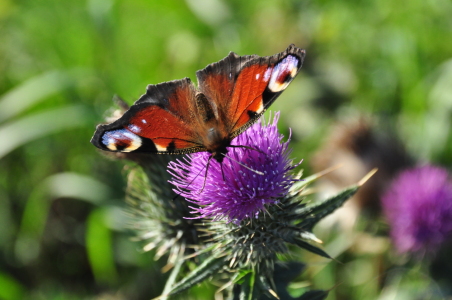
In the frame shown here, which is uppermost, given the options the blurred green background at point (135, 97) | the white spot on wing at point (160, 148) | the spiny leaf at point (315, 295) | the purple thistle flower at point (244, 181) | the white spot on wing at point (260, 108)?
the blurred green background at point (135, 97)

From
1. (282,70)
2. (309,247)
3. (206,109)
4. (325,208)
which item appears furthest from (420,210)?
(206,109)

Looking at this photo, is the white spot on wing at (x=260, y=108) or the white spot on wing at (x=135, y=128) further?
the white spot on wing at (x=135, y=128)

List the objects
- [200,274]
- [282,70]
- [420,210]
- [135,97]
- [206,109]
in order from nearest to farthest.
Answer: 1. [200,274]
2. [282,70]
3. [206,109]
4. [420,210]
5. [135,97]

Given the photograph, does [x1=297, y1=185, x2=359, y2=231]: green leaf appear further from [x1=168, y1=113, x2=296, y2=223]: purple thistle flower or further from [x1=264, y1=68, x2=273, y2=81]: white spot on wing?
[x1=264, y1=68, x2=273, y2=81]: white spot on wing

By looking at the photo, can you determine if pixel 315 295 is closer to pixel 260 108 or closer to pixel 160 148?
pixel 260 108

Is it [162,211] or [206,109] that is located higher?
[206,109]

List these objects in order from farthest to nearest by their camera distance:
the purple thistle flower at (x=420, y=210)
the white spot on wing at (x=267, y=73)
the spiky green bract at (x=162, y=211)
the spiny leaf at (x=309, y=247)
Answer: the purple thistle flower at (x=420, y=210) < the spiky green bract at (x=162, y=211) < the white spot on wing at (x=267, y=73) < the spiny leaf at (x=309, y=247)

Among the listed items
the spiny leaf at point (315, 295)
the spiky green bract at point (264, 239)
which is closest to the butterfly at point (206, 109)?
the spiky green bract at point (264, 239)

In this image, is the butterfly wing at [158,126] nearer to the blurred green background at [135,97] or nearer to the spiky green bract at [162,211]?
the spiky green bract at [162,211]
